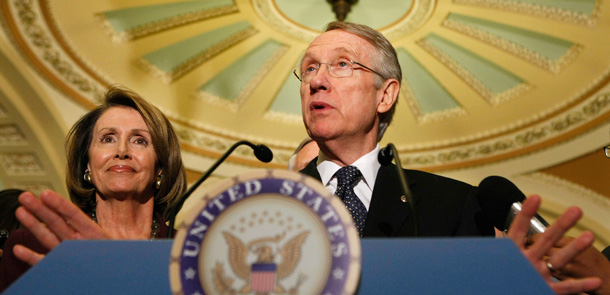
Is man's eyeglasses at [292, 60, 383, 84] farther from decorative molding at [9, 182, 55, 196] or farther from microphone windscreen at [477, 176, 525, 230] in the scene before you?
decorative molding at [9, 182, 55, 196]

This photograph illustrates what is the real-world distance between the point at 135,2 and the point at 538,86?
459 centimetres

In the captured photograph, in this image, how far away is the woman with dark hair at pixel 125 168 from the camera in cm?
158

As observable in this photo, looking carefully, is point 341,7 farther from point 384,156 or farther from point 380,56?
point 384,156

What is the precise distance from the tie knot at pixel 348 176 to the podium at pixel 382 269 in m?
0.66

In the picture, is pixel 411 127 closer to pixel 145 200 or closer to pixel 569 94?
pixel 569 94

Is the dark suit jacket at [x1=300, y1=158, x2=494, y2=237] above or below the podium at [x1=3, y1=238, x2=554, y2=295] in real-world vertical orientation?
below

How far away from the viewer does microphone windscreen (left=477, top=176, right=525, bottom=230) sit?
1.09m

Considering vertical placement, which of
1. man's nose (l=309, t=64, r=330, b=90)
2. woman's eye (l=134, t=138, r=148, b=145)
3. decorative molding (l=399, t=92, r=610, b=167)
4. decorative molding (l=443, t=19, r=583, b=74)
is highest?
decorative molding (l=443, t=19, r=583, b=74)

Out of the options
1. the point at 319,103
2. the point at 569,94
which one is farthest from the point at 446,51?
the point at 319,103

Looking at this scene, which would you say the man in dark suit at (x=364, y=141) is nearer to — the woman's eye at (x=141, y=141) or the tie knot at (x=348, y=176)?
the tie knot at (x=348, y=176)

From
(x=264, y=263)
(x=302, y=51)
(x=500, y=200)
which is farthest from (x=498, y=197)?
(x=302, y=51)

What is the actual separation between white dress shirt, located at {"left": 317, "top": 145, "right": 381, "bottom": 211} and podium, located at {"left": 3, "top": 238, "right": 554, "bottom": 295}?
64 centimetres

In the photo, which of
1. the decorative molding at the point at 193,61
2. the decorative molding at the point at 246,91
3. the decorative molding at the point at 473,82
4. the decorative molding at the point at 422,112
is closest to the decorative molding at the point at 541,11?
the decorative molding at the point at 473,82

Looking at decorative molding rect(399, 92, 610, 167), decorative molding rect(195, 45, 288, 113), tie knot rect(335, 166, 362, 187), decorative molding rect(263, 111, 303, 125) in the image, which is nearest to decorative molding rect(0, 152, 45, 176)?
decorative molding rect(195, 45, 288, 113)
